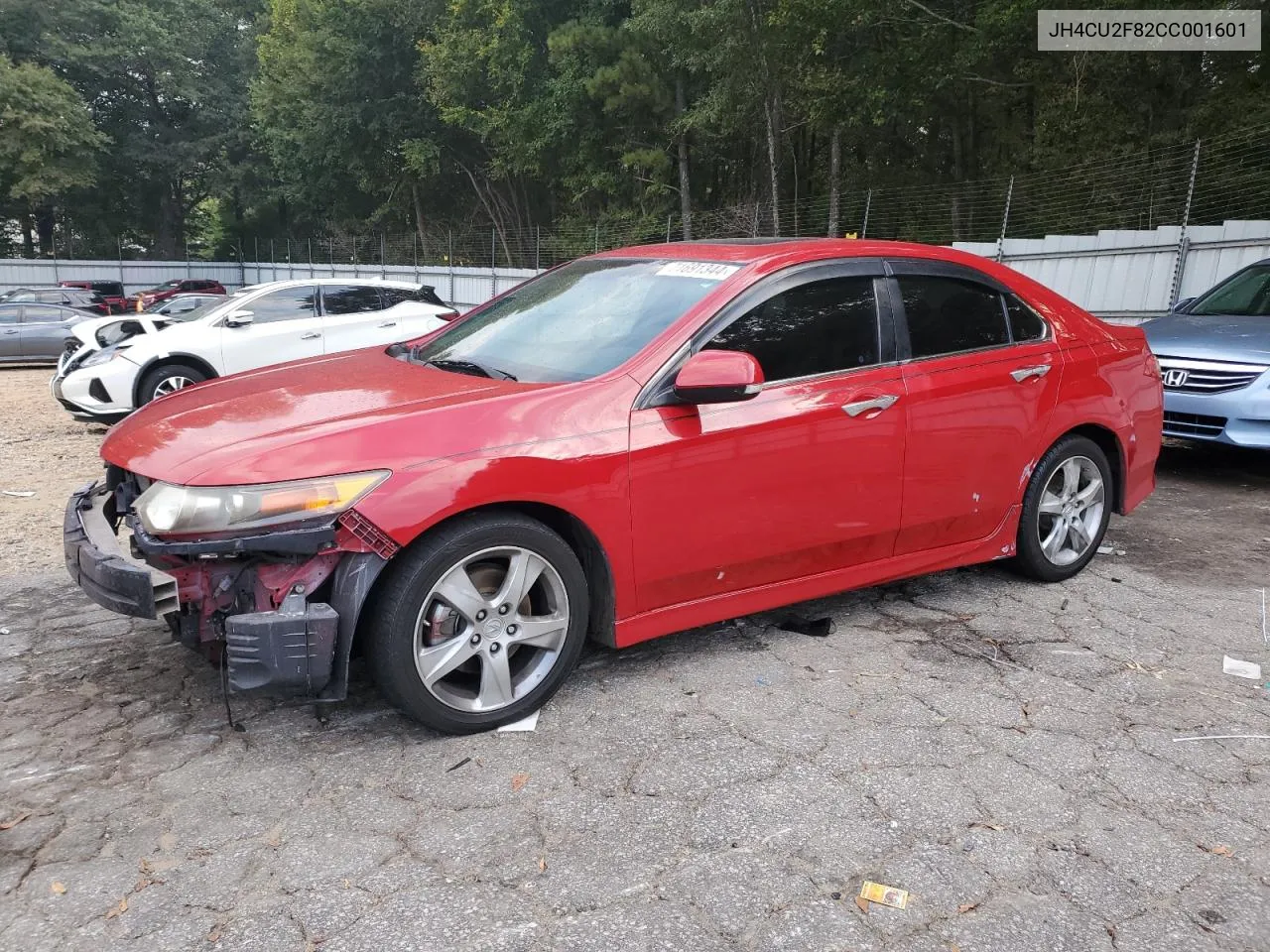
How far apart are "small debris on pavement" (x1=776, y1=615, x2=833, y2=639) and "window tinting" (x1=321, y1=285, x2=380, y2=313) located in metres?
8.09

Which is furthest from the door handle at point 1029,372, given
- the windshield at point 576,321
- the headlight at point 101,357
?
the headlight at point 101,357

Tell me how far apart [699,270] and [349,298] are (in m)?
8.06

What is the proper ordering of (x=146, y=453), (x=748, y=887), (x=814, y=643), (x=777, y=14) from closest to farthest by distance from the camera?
(x=748, y=887) → (x=146, y=453) → (x=814, y=643) → (x=777, y=14)

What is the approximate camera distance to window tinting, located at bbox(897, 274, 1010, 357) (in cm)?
405

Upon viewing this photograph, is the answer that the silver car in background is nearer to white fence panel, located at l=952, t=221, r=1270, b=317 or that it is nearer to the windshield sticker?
white fence panel, located at l=952, t=221, r=1270, b=317

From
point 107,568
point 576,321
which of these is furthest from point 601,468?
point 107,568

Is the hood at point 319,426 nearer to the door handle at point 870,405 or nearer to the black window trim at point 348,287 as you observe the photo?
the door handle at point 870,405

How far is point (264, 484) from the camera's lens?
2.80 m

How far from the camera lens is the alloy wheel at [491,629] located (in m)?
3.02

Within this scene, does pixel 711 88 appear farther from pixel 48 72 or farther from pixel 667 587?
pixel 48 72

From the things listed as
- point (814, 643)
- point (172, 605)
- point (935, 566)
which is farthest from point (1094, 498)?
point (172, 605)

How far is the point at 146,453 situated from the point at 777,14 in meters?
20.8

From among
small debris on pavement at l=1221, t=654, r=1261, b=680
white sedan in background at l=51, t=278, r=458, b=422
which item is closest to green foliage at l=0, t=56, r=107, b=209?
white sedan in background at l=51, t=278, r=458, b=422

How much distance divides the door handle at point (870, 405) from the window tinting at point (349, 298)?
328 inches
